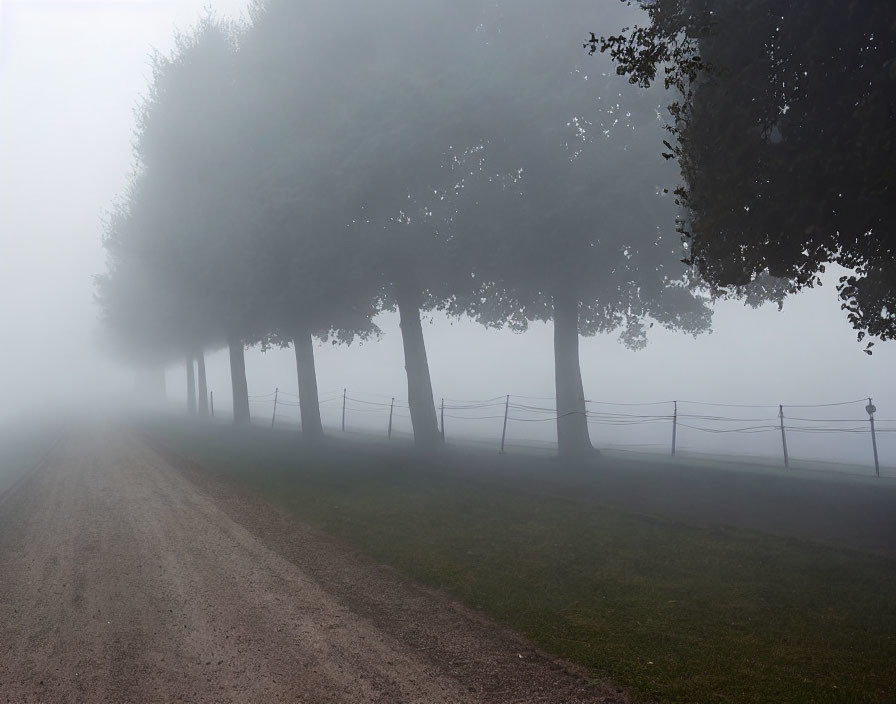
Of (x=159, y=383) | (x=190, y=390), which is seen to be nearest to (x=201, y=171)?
(x=190, y=390)

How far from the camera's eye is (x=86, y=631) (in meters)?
6.50

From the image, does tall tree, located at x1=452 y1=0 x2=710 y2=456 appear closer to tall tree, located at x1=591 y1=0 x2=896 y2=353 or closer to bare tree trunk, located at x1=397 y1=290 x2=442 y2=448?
bare tree trunk, located at x1=397 y1=290 x2=442 y2=448

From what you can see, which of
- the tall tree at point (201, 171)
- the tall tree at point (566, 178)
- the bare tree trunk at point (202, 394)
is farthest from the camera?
the bare tree trunk at point (202, 394)

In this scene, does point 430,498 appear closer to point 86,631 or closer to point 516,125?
point 86,631

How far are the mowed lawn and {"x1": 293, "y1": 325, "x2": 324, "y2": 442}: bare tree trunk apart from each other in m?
11.7

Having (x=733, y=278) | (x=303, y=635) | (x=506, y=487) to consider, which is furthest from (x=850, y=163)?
(x=506, y=487)

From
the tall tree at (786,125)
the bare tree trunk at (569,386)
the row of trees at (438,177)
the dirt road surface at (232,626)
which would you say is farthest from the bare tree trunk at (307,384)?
the tall tree at (786,125)

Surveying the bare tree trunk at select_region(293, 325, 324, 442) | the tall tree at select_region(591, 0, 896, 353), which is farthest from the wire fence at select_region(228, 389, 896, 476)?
the tall tree at select_region(591, 0, 896, 353)

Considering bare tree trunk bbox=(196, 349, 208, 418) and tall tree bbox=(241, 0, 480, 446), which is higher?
tall tree bbox=(241, 0, 480, 446)

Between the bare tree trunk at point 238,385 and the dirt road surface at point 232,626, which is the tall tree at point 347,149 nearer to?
the dirt road surface at point 232,626

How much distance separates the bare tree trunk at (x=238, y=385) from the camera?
109ft

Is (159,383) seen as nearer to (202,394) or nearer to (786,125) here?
(202,394)

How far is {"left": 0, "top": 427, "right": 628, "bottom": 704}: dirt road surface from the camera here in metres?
5.25

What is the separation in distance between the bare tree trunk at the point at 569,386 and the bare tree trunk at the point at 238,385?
19595 mm
